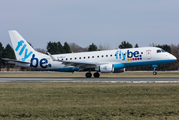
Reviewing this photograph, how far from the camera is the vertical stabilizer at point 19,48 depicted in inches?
1709

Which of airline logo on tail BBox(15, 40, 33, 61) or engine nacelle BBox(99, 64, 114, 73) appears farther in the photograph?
airline logo on tail BBox(15, 40, 33, 61)

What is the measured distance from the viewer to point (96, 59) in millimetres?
40562

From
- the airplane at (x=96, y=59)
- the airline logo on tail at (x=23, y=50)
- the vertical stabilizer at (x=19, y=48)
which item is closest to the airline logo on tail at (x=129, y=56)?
the airplane at (x=96, y=59)

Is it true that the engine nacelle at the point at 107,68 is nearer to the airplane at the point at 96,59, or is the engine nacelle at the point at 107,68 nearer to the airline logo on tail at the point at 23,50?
the airplane at the point at 96,59

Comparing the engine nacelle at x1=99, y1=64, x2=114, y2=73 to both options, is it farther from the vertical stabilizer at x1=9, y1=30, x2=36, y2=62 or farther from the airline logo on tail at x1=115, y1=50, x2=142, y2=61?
the vertical stabilizer at x1=9, y1=30, x2=36, y2=62

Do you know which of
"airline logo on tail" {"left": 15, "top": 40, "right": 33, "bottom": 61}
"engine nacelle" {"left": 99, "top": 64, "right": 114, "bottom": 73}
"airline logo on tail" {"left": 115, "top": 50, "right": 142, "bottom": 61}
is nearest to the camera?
"engine nacelle" {"left": 99, "top": 64, "right": 114, "bottom": 73}

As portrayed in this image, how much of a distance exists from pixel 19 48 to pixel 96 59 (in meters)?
13.2

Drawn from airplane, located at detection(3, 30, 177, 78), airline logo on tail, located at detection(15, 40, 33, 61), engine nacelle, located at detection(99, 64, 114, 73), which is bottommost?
engine nacelle, located at detection(99, 64, 114, 73)

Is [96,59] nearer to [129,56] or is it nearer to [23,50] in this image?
[129,56]

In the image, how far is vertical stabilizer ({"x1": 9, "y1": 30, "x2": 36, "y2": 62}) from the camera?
4341 cm

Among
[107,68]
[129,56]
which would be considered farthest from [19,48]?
[129,56]

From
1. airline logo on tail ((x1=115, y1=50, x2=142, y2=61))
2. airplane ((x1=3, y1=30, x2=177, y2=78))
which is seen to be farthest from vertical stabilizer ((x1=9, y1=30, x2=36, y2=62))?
airline logo on tail ((x1=115, y1=50, x2=142, y2=61))

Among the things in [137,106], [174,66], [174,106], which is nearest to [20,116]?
[137,106]

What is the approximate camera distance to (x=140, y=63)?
39.0 meters
